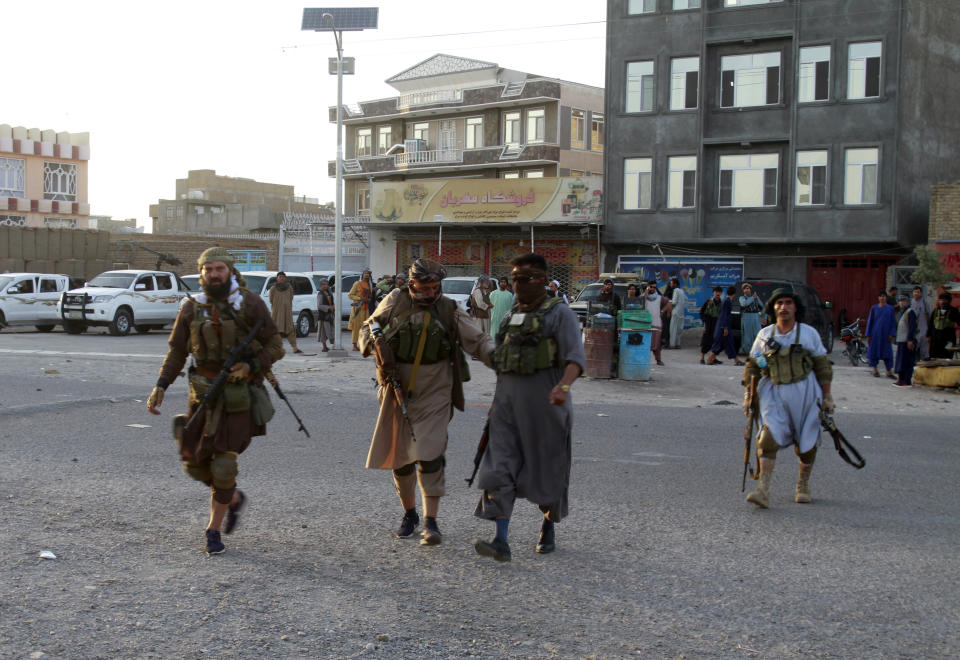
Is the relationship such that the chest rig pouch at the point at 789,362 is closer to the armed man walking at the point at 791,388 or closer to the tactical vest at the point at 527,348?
the armed man walking at the point at 791,388

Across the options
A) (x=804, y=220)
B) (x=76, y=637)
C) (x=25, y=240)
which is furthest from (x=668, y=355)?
(x=25, y=240)

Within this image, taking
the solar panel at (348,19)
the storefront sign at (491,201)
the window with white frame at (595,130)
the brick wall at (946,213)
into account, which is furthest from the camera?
the window with white frame at (595,130)

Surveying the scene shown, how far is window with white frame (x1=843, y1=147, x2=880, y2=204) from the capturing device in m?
29.5

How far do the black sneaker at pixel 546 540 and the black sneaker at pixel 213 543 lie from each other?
1.83 metres

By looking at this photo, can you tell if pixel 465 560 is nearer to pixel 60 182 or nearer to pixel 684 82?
pixel 684 82

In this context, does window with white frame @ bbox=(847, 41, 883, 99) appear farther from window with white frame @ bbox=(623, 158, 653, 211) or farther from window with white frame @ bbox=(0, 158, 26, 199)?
window with white frame @ bbox=(0, 158, 26, 199)

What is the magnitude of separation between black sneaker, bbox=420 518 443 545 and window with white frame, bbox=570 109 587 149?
135 feet

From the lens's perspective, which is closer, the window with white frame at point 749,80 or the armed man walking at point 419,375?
the armed man walking at point 419,375

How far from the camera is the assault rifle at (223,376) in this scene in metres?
5.55

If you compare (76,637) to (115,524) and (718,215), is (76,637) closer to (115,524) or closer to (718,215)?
(115,524)

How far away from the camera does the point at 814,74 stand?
3027 cm

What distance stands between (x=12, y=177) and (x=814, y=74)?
48.4 m

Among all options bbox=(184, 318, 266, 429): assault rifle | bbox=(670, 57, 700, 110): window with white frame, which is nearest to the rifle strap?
bbox=(184, 318, 266, 429): assault rifle

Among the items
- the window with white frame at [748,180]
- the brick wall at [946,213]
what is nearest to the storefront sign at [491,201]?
the window with white frame at [748,180]
